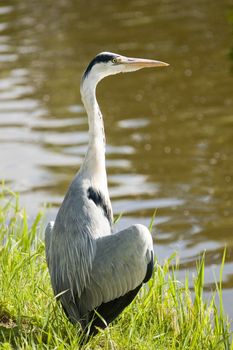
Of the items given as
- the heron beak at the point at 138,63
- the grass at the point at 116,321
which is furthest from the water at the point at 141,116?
the heron beak at the point at 138,63

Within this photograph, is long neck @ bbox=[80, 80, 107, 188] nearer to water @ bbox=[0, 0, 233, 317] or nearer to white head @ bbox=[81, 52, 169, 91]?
white head @ bbox=[81, 52, 169, 91]

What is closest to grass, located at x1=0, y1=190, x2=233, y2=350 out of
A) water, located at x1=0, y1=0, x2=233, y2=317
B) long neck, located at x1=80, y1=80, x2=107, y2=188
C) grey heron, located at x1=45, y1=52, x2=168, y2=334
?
grey heron, located at x1=45, y1=52, x2=168, y2=334

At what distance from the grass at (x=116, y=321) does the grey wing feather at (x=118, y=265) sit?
20 cm

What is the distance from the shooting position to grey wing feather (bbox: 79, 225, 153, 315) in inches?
200

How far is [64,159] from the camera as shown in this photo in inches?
475

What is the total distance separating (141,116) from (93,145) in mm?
8149

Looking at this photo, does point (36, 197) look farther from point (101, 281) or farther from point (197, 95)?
point (101, 281)

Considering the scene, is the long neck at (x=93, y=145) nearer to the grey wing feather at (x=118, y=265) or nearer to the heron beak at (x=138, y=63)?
the heron beak at (x=138, y=63)

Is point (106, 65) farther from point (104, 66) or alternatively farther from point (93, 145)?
point (93, 145)

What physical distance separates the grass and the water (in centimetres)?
198

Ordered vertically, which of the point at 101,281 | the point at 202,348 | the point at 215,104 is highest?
the point at 101,281

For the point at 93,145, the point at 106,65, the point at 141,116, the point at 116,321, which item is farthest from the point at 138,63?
the point at 141,116

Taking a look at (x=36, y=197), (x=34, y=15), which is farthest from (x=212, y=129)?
(x=34, y=15)

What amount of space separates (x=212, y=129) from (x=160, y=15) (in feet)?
24.1
